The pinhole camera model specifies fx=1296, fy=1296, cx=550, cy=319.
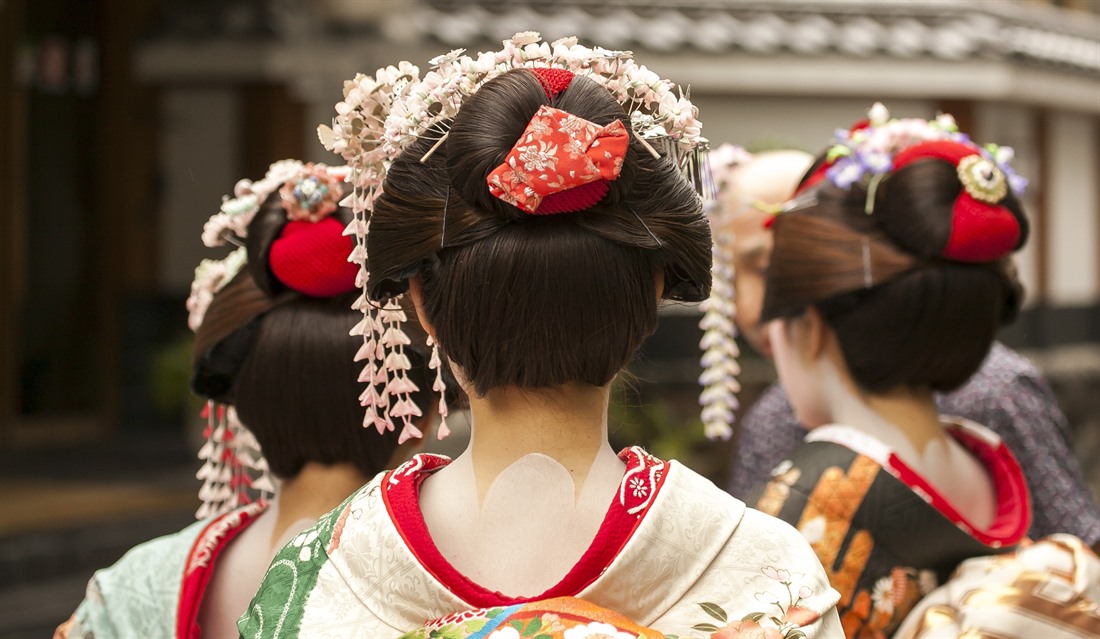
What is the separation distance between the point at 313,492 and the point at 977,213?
1.54 m

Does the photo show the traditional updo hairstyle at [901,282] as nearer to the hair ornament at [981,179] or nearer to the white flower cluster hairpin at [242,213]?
the hair ornament at [981,179]

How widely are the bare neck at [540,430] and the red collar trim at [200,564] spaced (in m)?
0.87

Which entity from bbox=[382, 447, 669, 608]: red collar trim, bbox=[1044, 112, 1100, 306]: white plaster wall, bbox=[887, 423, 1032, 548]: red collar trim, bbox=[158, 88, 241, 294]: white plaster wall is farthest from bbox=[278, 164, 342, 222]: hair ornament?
bbox=[1044, 112, 1100, 306]: white plaster wall

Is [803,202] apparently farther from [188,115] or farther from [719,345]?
[188,115]

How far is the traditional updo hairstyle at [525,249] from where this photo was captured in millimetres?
1827

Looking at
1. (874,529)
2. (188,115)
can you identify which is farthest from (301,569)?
(188,115)

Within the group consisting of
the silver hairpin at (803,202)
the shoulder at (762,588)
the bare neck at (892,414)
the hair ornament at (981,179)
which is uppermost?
the hair ornament at (981,179)

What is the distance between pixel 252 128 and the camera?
12.1m

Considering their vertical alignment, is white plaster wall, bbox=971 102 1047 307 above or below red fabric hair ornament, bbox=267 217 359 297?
below

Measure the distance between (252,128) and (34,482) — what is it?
403cm

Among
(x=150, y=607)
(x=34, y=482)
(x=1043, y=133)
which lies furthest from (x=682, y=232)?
(x=1043, y=133)

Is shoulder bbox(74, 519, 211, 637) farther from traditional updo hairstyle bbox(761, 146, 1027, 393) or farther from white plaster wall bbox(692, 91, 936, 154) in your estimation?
white plaster wall bbox(692, 91, 936, 154)

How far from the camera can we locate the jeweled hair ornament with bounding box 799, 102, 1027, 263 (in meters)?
2.84

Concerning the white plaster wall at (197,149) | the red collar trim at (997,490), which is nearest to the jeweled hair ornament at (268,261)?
the red collar trim at (997,490)
